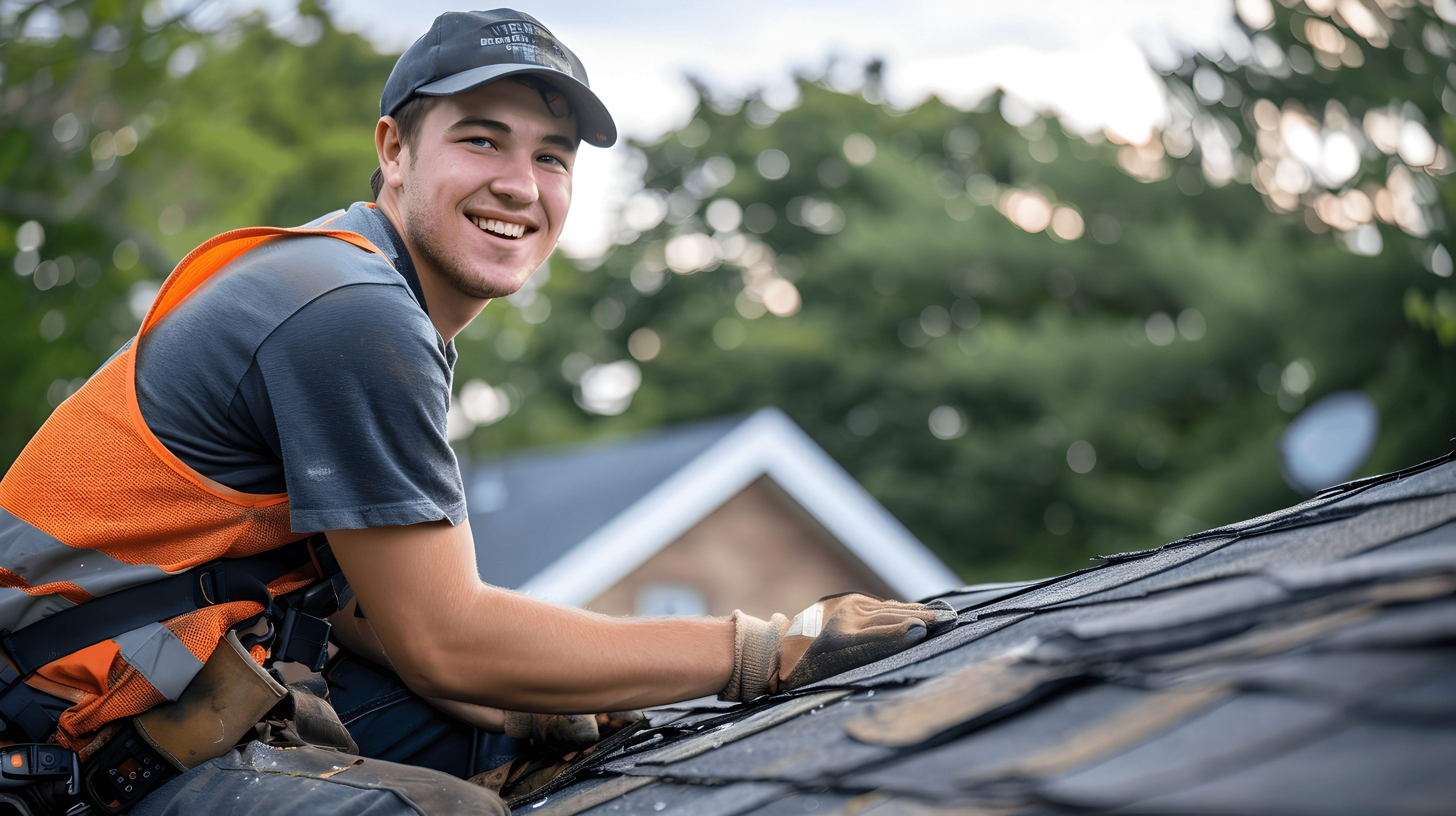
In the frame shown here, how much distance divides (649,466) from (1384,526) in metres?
10.8

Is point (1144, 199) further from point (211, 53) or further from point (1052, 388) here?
point (211, 53)

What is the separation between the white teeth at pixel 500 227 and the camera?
8.34 feet

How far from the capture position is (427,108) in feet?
8.30

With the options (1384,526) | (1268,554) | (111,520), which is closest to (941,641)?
(1268,554)

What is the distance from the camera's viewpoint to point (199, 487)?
6.40 feet

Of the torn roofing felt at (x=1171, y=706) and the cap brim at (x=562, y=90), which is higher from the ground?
the cap brim at (x=562, y=90)

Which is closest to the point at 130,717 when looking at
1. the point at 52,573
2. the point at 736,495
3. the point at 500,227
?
the point at 52,573

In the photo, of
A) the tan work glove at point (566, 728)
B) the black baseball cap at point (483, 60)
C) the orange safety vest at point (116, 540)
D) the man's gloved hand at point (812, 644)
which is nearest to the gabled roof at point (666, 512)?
the tan work glove at point (566, 728)

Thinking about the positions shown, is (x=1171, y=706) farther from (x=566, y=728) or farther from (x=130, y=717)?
(x=130, y=717)

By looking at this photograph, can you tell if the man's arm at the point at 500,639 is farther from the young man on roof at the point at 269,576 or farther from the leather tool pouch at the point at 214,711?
the leather tool pouch at the point at 214,711

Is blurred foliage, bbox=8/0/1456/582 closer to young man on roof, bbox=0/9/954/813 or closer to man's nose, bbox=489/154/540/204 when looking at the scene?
man's nose, bbox=489/154/540/204

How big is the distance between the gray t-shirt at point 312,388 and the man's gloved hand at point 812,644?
63 centimetres

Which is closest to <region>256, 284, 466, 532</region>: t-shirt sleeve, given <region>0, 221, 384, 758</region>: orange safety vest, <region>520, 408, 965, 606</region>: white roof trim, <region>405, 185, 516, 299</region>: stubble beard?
<region>0, 221, 384, 758</region>: orange safety vest

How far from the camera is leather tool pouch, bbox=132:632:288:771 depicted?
1.94 meters
